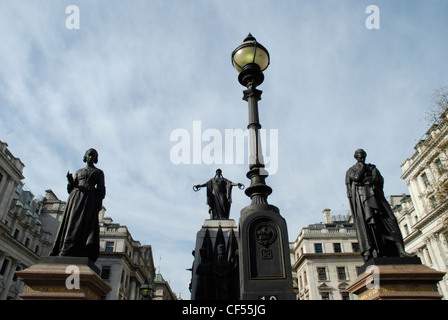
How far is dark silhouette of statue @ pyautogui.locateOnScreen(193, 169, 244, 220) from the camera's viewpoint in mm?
11041

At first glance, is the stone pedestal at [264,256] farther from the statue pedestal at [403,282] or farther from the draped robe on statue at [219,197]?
the draped robe on statue at [219,197]

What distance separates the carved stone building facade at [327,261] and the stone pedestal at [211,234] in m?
42.6

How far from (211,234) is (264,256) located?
3900 mm

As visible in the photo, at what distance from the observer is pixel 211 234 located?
9.77 meters

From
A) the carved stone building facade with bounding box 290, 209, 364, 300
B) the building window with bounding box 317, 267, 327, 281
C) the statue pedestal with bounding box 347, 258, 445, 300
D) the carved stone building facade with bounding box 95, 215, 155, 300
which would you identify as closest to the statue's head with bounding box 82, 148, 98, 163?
the statue pedestal with bounding box 347, 258, 445, 300

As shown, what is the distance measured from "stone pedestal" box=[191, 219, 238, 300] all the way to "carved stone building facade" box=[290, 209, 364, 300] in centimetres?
4256

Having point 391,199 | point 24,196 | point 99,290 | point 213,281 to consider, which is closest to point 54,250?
point 99,290

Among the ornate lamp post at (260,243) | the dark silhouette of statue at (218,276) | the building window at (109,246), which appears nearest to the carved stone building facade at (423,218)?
the dark silhouette of statue at (218,276)

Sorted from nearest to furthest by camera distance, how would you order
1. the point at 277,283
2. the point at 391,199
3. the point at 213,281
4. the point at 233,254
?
the point at 277,283 < the point at 213,281 < the point at 233,254 < the point at 391,199

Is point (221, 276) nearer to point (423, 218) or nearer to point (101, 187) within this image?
point (101, 187)

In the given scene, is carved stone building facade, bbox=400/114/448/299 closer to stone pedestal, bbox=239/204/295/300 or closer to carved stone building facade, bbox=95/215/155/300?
stone pedestal, bbox=239/204/295/300
